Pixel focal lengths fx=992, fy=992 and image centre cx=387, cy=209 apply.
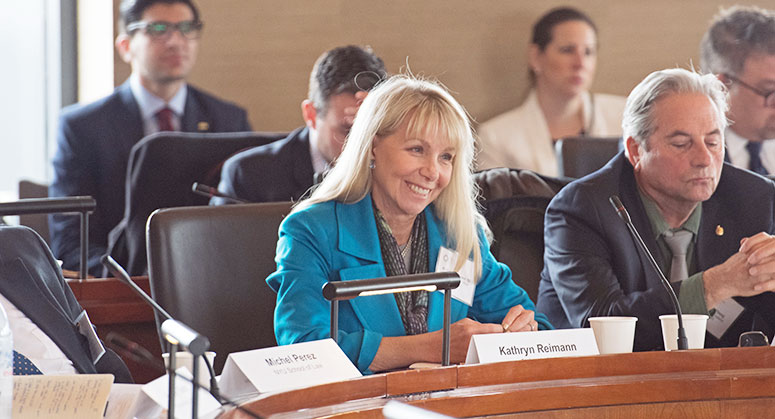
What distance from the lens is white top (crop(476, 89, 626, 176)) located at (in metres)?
4.73

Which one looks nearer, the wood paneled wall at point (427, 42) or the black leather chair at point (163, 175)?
the black leather chair at point (163, 175)

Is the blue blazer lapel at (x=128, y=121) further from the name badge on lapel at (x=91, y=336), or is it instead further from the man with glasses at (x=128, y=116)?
the name badge on lapel at (x=91, y=336)

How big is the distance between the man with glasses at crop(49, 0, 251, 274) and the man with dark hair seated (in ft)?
2.56

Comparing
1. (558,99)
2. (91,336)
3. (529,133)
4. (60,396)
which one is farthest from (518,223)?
(558,99)

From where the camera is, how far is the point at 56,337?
1.78m

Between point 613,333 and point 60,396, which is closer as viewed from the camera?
point 60,396

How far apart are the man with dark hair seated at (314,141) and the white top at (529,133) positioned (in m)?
1.52

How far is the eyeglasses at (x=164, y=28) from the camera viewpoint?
13.0 ft

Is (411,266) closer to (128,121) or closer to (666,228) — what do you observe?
(666,228)

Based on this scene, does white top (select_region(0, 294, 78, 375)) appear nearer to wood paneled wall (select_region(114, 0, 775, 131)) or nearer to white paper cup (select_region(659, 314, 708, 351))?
white paper cup (select_region(659, 314, 708, 351))

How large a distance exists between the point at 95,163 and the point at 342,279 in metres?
2.13

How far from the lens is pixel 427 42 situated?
16.3 ft

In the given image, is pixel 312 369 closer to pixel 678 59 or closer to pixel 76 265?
pixel 76 265

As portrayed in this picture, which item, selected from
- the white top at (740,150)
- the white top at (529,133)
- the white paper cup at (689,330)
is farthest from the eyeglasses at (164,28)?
the white paper cup at (689,330)
